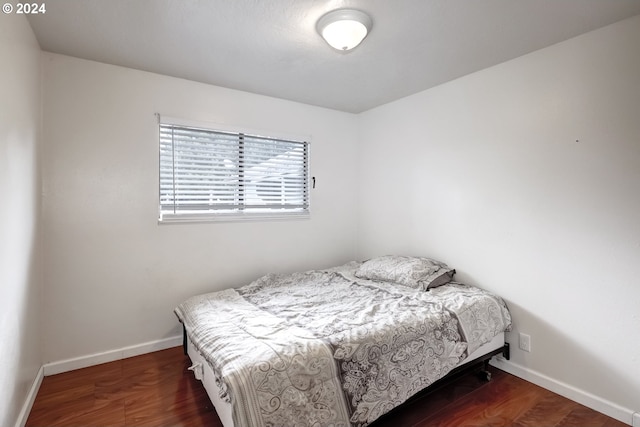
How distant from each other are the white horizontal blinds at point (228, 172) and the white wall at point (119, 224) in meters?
0.12

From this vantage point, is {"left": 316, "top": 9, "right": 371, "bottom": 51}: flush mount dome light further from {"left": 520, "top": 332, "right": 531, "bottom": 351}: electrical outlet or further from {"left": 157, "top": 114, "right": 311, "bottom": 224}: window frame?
{"left": 520, "top": 332, "right": 531, "bottom": 351}: electrical outlet

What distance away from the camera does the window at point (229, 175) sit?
2.73 metres

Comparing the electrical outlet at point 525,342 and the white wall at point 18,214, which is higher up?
the white wall at point 18,214

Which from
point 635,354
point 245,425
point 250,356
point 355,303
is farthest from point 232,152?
point 635,354

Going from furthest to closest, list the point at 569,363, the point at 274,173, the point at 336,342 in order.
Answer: the point at 274,173 < the point at 569,363 < the point at 336,342

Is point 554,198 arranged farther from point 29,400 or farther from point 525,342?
point 29,400

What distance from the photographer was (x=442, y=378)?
200 cm

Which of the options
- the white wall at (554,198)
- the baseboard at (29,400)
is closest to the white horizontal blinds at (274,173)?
the white wall at (554,198)

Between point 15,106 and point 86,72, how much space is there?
36.0 inches

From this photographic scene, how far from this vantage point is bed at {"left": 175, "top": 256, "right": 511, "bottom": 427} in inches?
56.9

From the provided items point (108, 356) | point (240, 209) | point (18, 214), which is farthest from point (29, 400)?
point (240, 209)

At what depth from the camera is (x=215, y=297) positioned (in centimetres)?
251

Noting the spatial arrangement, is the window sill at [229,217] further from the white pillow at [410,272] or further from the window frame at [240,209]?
the white pillow at [410,272]

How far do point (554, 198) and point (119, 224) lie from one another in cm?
327
